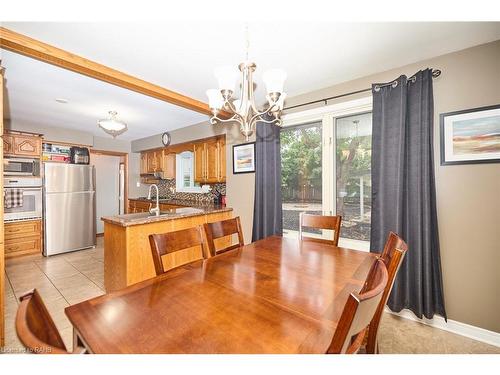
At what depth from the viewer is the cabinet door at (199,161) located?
4.14 meters

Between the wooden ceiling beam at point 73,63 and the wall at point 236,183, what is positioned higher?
the wooden ceiling beam at point 73,63

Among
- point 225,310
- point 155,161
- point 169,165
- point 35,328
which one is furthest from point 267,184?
point 155,161

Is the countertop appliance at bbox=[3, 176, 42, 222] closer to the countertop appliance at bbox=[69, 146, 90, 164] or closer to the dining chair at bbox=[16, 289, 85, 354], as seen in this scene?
the countertop appliance at bbox=[69, 146, 90, 164]

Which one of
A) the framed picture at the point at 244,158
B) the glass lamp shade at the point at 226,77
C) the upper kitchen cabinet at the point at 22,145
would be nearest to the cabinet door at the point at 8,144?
the upper kitchen cabinet at the point at 22,145

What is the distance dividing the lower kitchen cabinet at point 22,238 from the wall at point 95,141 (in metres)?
1.62

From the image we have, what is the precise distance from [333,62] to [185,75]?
4.90 feet

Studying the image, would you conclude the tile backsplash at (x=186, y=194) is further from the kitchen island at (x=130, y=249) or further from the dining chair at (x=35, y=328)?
the dining chair at (x=35, y=328)

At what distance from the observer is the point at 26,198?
3.85 meters

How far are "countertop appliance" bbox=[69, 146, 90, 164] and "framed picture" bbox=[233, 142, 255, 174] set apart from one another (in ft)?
10.7

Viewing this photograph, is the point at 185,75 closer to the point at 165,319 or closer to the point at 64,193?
the point at 165,319

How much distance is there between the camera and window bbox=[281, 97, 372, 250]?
2502 millimetres

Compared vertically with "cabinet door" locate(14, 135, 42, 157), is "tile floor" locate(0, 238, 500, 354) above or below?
below

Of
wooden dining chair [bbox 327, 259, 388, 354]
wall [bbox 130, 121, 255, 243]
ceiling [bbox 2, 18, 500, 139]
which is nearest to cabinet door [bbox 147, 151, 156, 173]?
wall [bbox 130, 121, 255, 243]

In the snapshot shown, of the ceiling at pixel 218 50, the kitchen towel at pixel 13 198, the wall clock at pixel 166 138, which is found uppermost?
the ceiling at pixel 218 50
